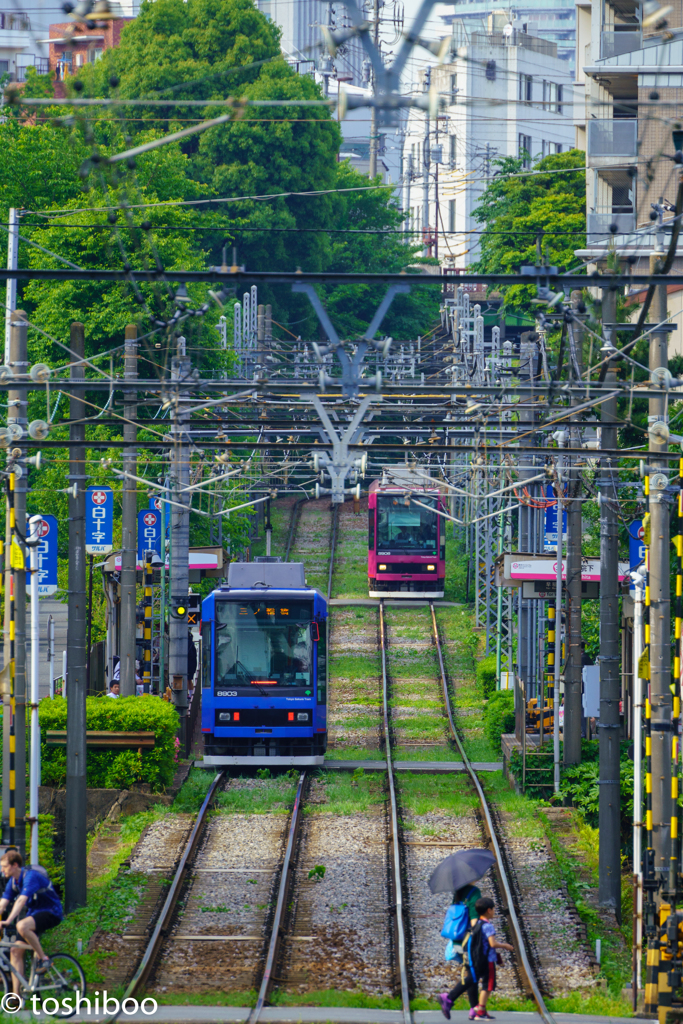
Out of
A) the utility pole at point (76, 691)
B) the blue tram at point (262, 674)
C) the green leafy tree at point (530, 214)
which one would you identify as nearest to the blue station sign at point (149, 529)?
the blue tram at point (262, 674)

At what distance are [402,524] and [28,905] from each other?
27718 millimetres

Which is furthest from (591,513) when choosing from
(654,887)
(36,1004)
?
(36,1004)

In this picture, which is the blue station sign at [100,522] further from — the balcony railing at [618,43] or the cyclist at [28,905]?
the balcony railing at [618,43]

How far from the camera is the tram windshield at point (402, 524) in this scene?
39.2m

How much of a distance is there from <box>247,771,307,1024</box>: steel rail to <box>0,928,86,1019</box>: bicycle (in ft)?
4.81

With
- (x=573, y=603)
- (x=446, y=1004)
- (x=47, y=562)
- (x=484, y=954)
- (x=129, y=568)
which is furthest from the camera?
(x=129, y=568)

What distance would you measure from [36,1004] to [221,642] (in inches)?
408

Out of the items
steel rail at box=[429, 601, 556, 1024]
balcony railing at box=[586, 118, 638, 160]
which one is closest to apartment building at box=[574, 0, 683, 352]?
balcony railing at box=[586, 118, 638, 160]

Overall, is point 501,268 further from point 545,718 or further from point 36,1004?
point 36,1004

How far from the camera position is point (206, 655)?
2238cm

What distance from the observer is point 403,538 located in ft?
131

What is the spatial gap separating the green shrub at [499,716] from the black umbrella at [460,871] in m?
11.8

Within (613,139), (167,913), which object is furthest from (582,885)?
(613,139)

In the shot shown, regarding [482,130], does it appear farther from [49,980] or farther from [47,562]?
[49,980]
